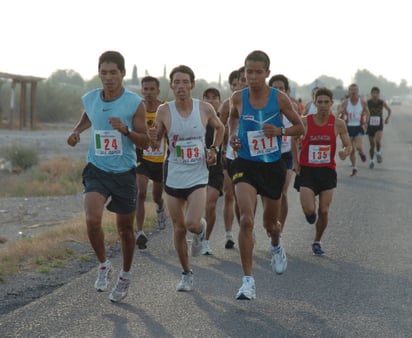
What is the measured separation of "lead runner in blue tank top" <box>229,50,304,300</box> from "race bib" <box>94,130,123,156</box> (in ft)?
3.43

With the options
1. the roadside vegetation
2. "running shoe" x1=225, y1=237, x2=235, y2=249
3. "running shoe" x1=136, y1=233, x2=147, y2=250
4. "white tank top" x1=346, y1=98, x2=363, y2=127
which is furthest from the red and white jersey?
"white tank top" x1=346, y1=98, x2=363, y2=127

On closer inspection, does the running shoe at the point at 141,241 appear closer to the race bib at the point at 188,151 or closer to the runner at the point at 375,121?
the race bib at the point at 188,151

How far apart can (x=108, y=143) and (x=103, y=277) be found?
1.12m

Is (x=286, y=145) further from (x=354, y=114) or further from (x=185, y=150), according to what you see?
(x=354, y=114)

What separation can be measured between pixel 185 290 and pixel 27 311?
1.44m

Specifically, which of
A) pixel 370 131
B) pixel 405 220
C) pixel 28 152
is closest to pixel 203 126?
pixel 405 220

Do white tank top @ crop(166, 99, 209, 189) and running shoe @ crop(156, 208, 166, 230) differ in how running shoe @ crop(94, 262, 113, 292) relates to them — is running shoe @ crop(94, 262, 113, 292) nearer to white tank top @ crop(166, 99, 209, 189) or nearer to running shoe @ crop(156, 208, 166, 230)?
white tank top @ crop(166, 99, 209, 189)

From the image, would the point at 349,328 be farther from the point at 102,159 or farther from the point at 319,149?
the point at 319,149

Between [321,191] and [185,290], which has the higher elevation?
[321,191]

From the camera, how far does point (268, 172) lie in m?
7.40

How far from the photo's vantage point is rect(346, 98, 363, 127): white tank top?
19.1 metres

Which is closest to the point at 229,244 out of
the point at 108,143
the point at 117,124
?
the point at 108,143

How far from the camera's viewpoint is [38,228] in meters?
13.7

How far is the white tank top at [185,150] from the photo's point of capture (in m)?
7.52
